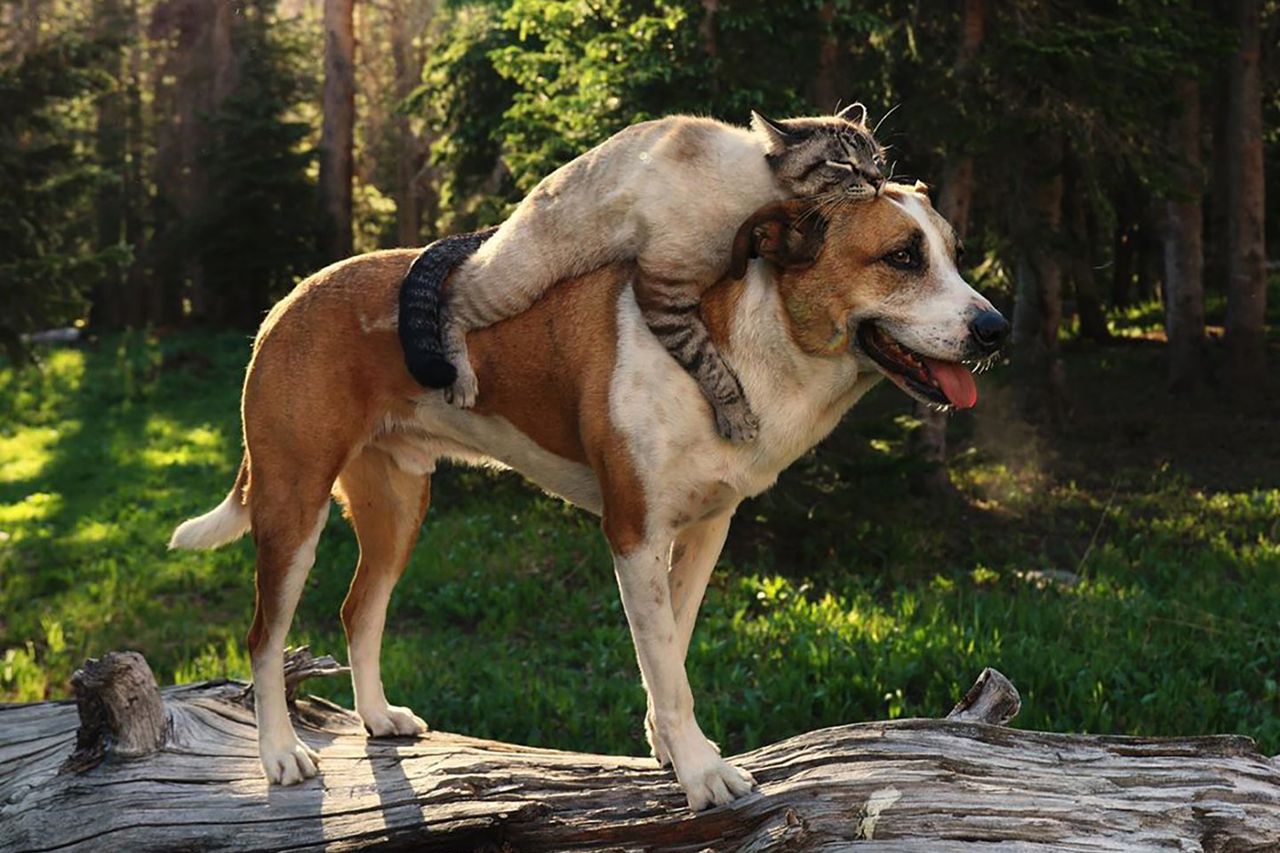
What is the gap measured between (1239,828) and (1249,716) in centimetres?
295

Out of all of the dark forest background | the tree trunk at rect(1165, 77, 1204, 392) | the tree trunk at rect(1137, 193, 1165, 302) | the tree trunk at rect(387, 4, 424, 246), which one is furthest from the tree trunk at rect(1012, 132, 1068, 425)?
the tree trunk at rect(387, 4, 424, 246)

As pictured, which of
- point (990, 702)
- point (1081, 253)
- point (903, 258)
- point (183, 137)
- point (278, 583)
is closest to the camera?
point (903, 258)

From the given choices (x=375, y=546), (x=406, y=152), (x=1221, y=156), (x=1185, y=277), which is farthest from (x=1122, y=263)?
(x=375, y=546)

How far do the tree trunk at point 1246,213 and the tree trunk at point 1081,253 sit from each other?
182 centimetres

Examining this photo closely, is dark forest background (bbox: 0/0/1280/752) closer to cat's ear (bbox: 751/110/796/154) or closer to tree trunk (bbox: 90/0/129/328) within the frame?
cat's ear (bbox: 751/110/796/154)

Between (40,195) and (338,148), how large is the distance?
11.5m

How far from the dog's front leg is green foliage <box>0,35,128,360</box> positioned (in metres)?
9.38

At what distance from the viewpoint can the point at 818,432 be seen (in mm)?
4270

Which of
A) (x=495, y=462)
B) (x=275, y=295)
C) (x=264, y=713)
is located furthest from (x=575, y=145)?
(x=275, y=295)

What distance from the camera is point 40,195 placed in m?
13.6

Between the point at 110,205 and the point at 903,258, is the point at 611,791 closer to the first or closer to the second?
the point at 903,258

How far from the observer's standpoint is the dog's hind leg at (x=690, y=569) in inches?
178

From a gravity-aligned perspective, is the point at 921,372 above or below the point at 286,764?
above

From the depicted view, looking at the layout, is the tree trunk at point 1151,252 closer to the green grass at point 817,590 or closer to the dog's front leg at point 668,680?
the green grass at point 817,590
